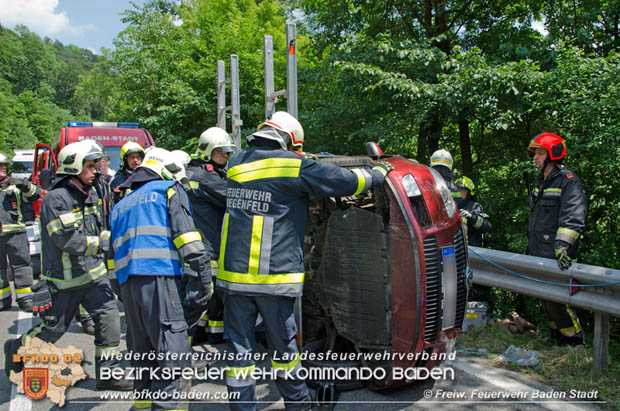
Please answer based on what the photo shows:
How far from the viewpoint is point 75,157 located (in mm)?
3904

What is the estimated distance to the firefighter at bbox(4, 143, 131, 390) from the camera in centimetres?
383

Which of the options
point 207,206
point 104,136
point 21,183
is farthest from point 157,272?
point 104,136

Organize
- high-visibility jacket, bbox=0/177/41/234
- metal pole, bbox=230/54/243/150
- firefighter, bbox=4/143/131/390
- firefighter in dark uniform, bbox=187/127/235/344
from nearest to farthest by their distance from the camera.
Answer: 1. firefighter, bbox=4/143/131/390
2. firefighter in dark uniform, bbox=187/127/235/344
3. high-visibility jacket, bbox=0/177/41/234
4. metal pole, bbox=230/54/243/150

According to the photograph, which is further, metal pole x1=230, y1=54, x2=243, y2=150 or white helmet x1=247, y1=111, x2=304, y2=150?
metal pole x1=230, y1=54, x2=243, y2=150

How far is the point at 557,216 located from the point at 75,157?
168 inches

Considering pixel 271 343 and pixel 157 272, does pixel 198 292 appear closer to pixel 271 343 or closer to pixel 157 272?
pixel 157 272

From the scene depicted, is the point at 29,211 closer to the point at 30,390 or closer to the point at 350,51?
the point at 30,390

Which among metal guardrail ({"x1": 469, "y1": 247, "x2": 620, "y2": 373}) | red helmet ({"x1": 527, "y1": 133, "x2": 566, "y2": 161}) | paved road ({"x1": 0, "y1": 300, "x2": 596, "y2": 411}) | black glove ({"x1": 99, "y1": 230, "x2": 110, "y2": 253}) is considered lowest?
paved road ({"x1": 0, "y1": 300, "x2": 596, "y2": 411})

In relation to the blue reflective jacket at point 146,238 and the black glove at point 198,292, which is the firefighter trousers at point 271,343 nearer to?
the black glove at point 198,292

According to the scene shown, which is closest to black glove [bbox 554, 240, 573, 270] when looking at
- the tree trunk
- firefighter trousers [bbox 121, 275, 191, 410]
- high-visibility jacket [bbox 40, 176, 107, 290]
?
firefighter trousers [bbox 121, 275, 191, 410]

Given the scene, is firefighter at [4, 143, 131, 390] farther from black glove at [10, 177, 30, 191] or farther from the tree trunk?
the tree trunk

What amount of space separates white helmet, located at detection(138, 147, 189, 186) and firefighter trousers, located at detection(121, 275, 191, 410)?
30.1 inches

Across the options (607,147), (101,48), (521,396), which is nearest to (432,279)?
(521,396)

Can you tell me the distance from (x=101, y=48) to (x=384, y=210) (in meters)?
24.1
